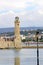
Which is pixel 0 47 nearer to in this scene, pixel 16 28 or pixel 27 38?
pixel 16 28

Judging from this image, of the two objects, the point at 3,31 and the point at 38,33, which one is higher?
the point at 38,33

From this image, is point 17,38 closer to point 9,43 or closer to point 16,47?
point 16,47

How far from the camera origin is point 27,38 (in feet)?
274

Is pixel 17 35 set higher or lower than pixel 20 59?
lower

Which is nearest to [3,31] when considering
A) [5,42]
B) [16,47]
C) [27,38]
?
[27,38]

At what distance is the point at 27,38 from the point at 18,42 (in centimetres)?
2072

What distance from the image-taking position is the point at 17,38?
2450 inches

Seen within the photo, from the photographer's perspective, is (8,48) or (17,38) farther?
(8,48)

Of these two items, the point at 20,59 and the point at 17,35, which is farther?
the point at 17,35

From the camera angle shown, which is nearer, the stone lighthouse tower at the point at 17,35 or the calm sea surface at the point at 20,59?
the calm sea surface at the point at 20,59

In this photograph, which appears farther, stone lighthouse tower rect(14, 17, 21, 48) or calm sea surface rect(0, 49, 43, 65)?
stone lighthouse tower rect(14, 17, 21, 48)

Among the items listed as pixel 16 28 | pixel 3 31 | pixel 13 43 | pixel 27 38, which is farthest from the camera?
pixel 3 31

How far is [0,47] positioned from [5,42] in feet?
6.15

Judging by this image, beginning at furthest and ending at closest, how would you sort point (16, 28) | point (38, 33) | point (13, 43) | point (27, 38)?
point (27, 38) → point (13, 43) → point (16, 28) → point (38, 33)
